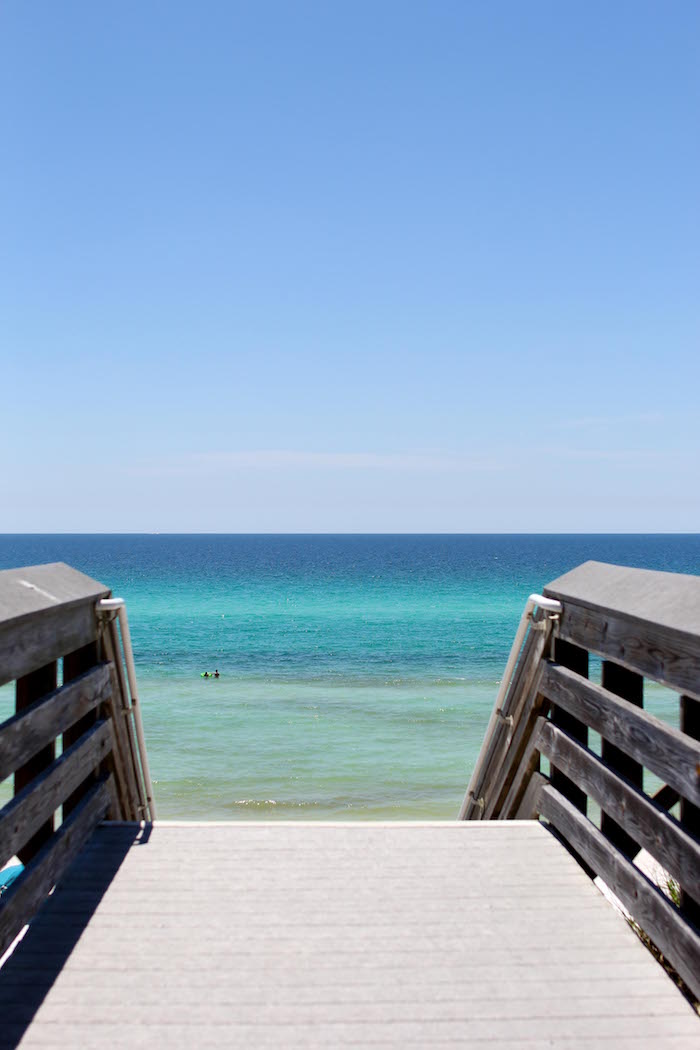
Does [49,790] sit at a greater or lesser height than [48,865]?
greater

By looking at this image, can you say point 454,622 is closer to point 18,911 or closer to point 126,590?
point 126,590

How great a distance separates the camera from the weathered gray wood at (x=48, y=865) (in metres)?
2.88

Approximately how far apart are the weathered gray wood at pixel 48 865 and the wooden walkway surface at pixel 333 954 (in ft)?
0.31

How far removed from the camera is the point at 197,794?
1123 cm

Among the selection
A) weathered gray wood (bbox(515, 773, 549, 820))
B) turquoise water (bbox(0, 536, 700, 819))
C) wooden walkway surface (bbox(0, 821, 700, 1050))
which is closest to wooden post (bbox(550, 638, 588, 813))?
weathered gray wood (bbox(515, 773, 549, 820))

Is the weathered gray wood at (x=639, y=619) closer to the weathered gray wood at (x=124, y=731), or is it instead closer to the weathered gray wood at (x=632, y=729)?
the weathered gray wood at (x=632, y=729)

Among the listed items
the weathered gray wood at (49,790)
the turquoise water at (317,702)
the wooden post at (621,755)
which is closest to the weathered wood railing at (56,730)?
the weathered gray wood at (49,790)

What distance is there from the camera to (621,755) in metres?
3.38

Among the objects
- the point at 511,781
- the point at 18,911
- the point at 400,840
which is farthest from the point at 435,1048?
the point at 511,781

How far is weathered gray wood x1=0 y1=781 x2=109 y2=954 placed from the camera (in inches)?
113

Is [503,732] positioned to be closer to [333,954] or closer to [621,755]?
[621,755]

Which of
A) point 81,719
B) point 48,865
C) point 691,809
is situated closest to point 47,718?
point 48,865

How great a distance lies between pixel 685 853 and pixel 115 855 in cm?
254

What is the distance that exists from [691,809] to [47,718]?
2330mm
